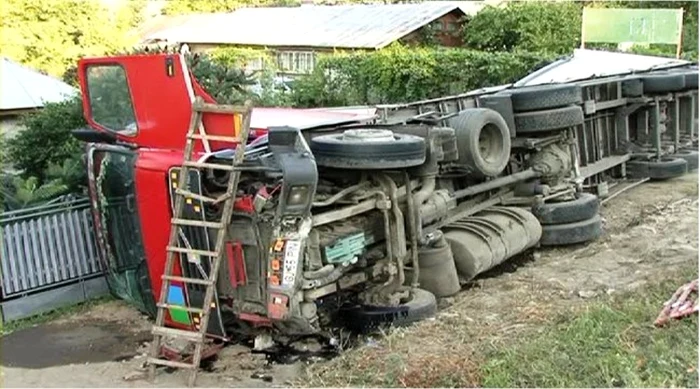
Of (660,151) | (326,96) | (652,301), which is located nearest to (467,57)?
(326,96)

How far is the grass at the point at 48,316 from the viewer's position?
714 centimetres

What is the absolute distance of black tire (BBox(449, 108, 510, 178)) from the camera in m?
7.29

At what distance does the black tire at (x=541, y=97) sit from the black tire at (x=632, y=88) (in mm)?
2481

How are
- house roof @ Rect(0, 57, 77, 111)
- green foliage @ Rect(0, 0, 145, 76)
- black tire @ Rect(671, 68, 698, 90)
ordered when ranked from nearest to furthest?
black tire @ Rect(671, 68, 698, 90), house roof @ Rect(0, 57, 77, 111), green foliage @ Rect(0, 0, 145, 76)

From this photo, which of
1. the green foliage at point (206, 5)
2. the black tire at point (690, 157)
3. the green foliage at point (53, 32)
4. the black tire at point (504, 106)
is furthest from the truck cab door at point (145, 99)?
the green foliage at point (206, 5)

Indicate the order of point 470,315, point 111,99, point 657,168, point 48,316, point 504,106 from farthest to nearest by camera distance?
point 657,168, point 504,106, point 48,316, point 111,99, point 470,315

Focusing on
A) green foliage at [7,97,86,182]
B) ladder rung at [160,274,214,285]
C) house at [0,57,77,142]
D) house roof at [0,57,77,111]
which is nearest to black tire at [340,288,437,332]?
ladder rung at [160,274,214,285]

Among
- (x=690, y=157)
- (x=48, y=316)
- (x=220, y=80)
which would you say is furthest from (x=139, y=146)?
(x=690, y=157)

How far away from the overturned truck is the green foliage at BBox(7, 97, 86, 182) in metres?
4.17

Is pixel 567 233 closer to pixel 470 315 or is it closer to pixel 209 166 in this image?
pixel 470 315

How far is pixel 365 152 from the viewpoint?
5.73 metres

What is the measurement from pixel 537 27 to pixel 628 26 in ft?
14.5

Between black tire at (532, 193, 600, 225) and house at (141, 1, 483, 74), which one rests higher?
house at (141, 1, 483, 74)

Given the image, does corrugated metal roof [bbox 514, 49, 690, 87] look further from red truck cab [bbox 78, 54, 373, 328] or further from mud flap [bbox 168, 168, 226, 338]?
mud flap [bbox 168, 168, 226, 338]
